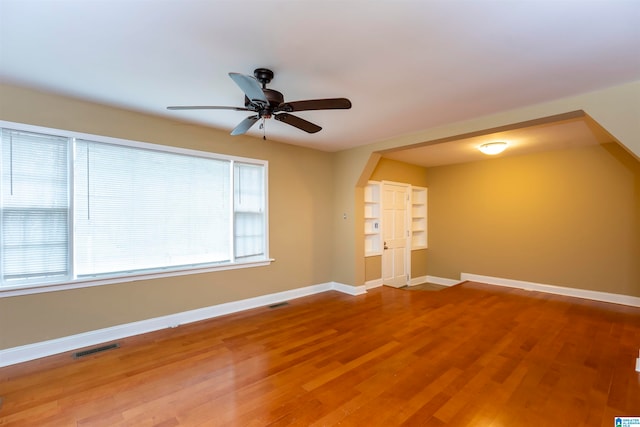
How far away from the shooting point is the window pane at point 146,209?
10.5 feet

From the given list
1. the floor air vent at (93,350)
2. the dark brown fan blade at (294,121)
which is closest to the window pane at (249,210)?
the floor air vent at (93,350)

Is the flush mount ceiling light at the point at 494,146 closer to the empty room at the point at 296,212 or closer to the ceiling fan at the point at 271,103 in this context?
the empty room at the point at 296,212

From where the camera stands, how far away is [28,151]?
287 centimetres

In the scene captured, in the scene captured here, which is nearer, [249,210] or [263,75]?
[263,75]

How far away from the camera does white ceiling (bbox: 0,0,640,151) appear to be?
174cm

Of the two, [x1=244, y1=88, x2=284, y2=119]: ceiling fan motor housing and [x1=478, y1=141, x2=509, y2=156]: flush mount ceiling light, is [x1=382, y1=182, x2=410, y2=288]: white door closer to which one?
[x1=478, y1=141, x2=509, y2=156]: flush mount ceiling light

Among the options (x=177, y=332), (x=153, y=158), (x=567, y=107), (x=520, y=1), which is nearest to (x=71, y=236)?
(x=153, y=158)

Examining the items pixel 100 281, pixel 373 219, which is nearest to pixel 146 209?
pixel 100 281

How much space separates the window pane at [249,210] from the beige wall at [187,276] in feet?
0.57

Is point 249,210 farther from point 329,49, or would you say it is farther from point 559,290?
point 559,290

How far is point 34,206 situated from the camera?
289 centimetres

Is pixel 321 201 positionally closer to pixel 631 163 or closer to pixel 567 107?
pixel 567 107

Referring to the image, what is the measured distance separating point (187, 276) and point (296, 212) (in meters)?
2.01

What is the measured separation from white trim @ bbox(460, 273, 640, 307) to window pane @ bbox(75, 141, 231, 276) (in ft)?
17.0
